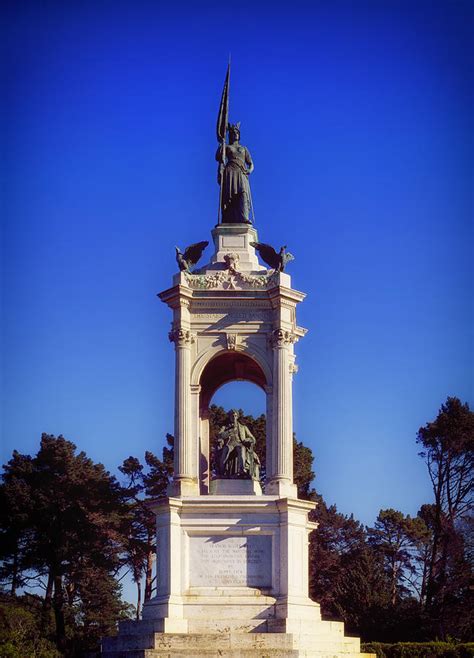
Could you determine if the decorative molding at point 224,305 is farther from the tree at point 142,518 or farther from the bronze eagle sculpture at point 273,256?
the tree at point 142,518

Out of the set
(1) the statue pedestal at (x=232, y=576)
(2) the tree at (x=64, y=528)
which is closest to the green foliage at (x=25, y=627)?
(2) the tree at (x=64, y=528)

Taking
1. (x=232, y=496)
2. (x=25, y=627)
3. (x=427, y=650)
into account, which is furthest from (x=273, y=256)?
(x=25, y=627)

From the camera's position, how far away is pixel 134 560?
2411 inches

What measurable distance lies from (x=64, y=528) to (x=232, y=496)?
3331 centimetres

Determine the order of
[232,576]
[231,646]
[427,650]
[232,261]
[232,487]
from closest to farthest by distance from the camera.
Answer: [231,646]
[232,576]
[232,487]
[232,261]
[427,650]

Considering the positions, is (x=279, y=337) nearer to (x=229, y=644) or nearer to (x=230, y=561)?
(x=230, y=561)

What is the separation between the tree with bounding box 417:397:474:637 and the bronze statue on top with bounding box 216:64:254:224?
91.5 ft

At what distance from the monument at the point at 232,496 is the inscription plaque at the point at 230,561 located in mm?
22

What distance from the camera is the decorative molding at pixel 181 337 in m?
30.5

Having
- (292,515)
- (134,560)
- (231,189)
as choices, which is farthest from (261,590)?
(134,560)

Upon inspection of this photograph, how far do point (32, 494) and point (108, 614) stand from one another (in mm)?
7013

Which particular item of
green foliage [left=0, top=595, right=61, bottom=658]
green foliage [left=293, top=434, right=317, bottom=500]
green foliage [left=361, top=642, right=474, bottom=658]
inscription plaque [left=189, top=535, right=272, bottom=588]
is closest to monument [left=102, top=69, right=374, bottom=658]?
inscription plaque [left=189, top=535, right=272, bottom=588]

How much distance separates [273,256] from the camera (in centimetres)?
3169

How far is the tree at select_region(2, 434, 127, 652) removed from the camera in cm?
5975
